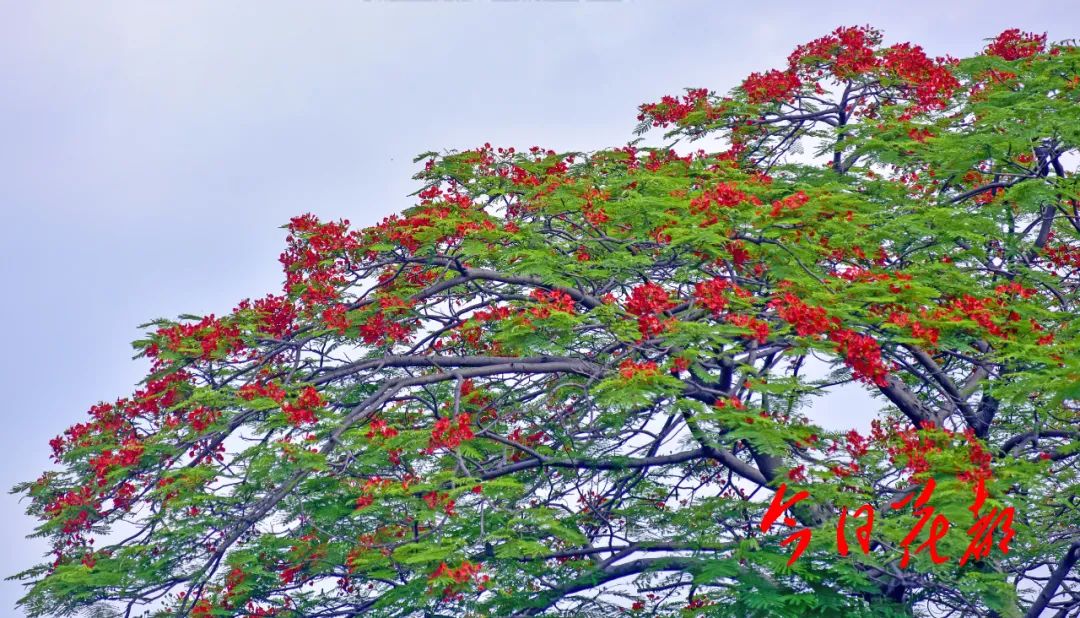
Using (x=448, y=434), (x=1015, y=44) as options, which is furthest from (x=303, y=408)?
(x=1015, y=44)

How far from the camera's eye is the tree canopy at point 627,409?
727cm

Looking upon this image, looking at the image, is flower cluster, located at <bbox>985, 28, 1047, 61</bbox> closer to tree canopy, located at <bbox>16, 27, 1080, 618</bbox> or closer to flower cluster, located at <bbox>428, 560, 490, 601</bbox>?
tree canopy, located at <bbox>16, 27, 1080, 618</bbox>

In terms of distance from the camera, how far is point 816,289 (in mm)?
7969

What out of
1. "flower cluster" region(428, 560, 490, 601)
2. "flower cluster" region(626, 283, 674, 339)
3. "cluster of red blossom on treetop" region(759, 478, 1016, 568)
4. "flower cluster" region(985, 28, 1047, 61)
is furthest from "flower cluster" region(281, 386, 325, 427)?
"flower cluster" region(985, 28, 1047, 61)

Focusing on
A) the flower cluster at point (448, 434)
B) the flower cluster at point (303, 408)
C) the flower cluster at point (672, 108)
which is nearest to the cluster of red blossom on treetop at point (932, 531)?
the flower cluster at point (448, 434)

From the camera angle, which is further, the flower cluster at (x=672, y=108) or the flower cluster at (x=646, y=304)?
the flower cluster at (x=672, y=108)

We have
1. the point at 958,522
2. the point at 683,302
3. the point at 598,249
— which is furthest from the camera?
the point at 598,249

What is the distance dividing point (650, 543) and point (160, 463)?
3.67 metres

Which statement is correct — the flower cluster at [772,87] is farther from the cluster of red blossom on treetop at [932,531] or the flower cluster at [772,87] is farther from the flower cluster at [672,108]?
the cluster of red blossom on treetop at [932,531]

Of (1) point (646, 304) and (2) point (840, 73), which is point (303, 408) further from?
(2) point (840, 73)

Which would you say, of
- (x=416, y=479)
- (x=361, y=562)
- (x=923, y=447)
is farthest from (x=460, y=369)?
(x=923, y=447)

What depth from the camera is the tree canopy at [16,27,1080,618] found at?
727 cm

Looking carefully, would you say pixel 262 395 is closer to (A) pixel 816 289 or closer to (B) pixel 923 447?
(A) pixel 816 289

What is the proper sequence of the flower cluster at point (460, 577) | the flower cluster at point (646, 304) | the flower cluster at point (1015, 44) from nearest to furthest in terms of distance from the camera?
the flower cluster at point (460, 577)
the flower cluster at point (646, 304)
the flower cluster at point (1015, 44)
